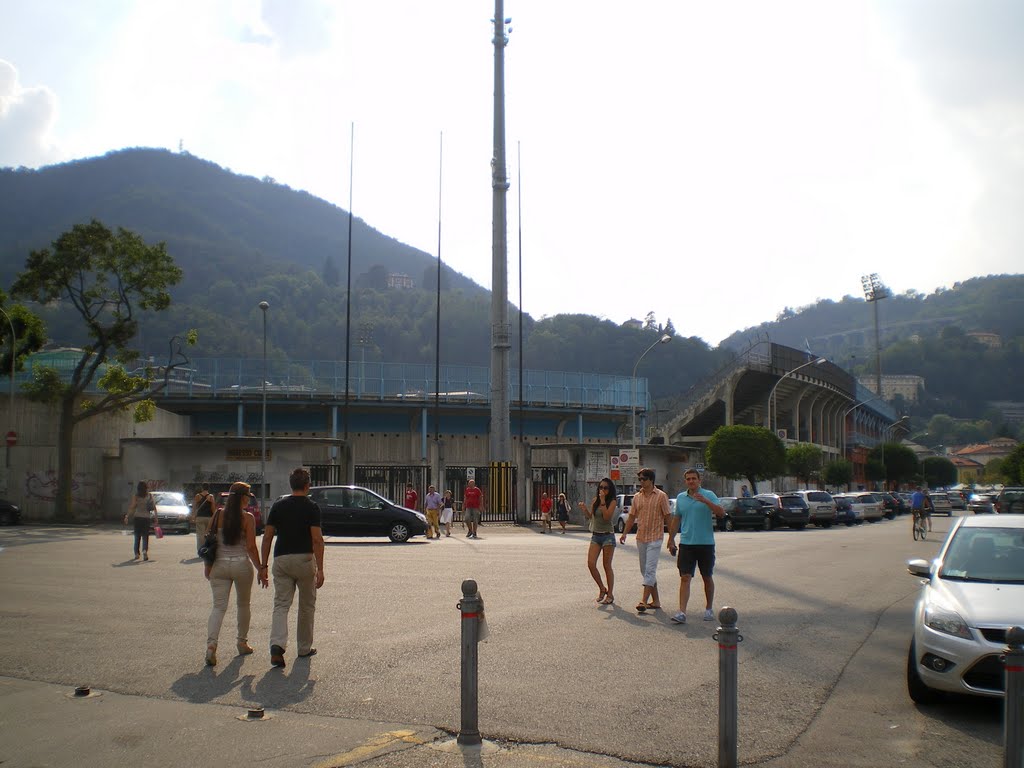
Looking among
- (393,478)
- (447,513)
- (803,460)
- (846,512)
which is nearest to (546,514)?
(447,513)

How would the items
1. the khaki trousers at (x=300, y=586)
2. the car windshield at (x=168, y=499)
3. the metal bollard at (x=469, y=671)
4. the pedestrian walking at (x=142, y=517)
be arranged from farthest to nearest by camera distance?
the car windshield at (x=168, y=499) → the pedestrian walking at (x=142, y=517) → the khaki trousers at (x=300, y=586) → the metal bollard at (x=469, y=671)

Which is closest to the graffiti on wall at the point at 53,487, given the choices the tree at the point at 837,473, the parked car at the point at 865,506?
the parked car at the point at 865,506

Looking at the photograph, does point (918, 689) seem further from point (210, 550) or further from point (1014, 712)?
point (210, 550)

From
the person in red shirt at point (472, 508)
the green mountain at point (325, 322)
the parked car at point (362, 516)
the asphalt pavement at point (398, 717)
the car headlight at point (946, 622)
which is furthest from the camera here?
the green mountain at point (325, 322)

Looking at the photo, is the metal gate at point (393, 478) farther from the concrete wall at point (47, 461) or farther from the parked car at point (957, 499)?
the parked car at point (957, 499)

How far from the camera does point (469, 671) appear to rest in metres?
6.09

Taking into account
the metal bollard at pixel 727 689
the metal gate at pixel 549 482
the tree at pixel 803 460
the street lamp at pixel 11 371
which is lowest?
the metal bollard at pixel 727 689

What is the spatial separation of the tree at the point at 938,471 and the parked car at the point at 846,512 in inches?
2860

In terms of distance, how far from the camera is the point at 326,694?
7.42 m

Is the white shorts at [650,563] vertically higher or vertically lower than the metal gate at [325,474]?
lower

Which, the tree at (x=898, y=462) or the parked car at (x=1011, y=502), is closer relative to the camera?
the parked car at (x=1011, y=502)

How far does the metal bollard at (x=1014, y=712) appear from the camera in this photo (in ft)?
15.5

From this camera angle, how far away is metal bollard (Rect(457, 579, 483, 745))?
19.9ft

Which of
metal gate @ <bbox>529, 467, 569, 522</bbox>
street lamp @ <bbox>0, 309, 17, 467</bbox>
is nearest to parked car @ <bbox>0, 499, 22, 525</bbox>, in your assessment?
street lamp @ <bbox>0, 309, 17, 467</bbox>
